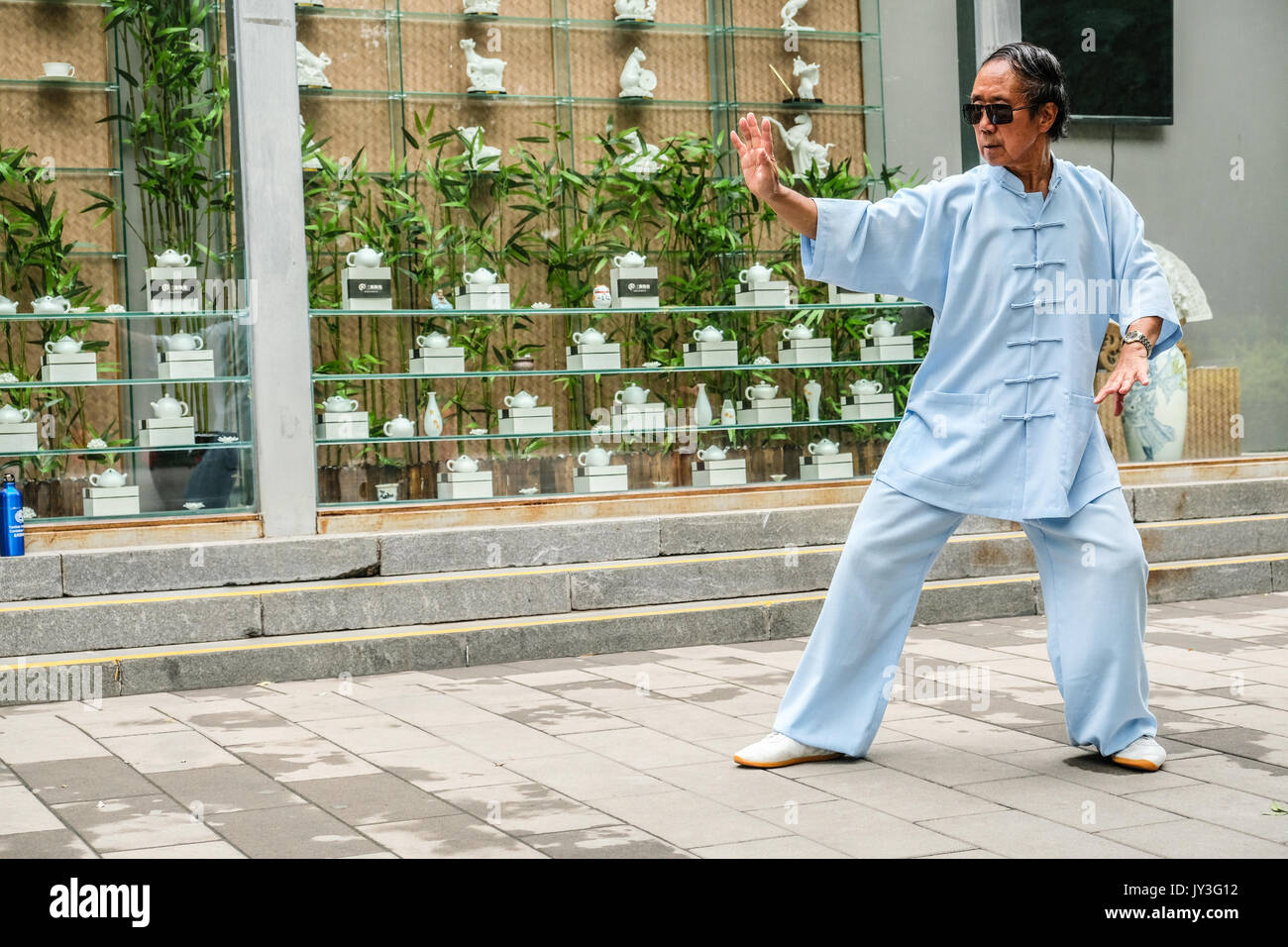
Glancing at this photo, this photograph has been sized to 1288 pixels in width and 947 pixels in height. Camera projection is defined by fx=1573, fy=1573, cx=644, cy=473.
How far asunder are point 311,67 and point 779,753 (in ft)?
16.9

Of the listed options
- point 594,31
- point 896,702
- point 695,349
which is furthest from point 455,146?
point 896,702

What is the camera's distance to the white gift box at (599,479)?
28.0ft

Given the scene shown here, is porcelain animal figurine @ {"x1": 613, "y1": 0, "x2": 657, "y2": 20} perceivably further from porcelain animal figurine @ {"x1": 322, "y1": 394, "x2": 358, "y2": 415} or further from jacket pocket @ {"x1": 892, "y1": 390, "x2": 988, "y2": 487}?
jacket pocket @ {"x1": 892, "y1": 390, "x2": 988, "y2": 487}

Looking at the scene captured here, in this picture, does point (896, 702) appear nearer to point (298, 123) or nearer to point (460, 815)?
Result: point (460, 815)

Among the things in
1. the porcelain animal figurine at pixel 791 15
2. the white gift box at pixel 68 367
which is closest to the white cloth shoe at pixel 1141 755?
the white gift box at pixel 68 367

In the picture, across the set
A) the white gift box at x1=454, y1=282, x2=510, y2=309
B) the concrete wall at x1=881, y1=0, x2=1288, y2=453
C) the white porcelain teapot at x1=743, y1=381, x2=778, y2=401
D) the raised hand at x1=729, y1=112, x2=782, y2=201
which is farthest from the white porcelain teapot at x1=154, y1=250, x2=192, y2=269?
the concrete wall at x1=881, y1=0, x2=1288, y2=453

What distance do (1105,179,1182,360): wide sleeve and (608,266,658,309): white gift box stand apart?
4448 mm

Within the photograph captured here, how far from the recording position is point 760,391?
917cm

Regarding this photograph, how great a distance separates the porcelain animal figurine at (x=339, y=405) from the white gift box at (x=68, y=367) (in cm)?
112

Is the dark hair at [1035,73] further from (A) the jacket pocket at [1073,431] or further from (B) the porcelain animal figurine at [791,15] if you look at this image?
(B) the porcelain animal figurine at [791,15]

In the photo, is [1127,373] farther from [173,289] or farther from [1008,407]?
[173,289]

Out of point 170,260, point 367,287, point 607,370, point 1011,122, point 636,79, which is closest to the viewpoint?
point 1011,122

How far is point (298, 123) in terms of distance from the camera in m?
7.73

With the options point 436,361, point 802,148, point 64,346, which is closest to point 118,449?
point 64,346
